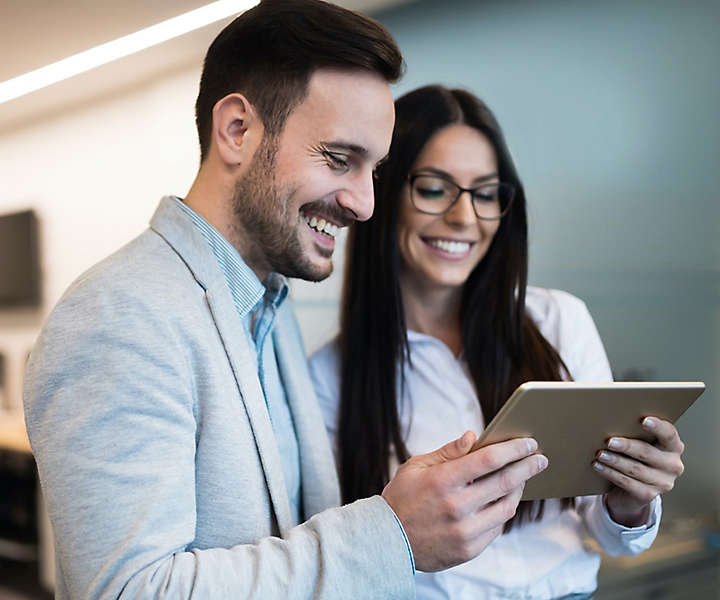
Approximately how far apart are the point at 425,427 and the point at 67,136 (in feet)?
3.93

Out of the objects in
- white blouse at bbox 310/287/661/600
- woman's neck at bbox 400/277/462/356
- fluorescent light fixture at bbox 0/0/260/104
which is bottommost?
white blouse at bbox 310/287/661/600

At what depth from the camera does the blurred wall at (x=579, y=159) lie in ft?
4.92

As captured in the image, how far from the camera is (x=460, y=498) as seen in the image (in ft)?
2.83

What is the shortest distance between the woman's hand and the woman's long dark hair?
30 cm

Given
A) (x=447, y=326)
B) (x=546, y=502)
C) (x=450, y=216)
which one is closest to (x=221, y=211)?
(x=450, y=216)

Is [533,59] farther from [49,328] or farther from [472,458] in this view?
[49,328]

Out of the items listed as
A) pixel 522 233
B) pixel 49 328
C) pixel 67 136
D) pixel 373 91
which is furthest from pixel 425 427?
pixel 67 136

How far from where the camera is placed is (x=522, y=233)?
1469 millimetres

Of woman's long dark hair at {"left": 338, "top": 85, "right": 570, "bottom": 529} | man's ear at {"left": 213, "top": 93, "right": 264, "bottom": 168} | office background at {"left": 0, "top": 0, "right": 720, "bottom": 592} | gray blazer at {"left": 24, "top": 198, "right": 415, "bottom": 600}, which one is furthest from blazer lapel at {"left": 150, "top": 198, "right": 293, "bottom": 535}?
office background at {"left": 0, "top": 0, "right": 720, "bottom": 592}

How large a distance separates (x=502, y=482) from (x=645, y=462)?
288 mm

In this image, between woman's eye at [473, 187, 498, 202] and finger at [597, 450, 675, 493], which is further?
woman's eye at [473, 187, 498, 202]

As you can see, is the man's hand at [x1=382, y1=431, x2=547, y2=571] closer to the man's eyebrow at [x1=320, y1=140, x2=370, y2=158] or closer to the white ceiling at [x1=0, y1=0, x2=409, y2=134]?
the man's eyebrow at [x1=320, y1=140, x2=370, y2=158]

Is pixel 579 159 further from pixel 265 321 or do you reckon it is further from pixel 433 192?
pixel 265 321

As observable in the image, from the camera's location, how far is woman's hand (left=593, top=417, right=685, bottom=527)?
100 cm
